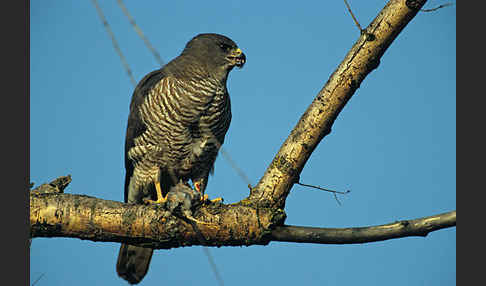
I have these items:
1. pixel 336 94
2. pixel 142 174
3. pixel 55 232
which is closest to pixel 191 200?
pixel 55 232

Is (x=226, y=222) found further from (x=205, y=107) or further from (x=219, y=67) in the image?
(x=219, y=67)

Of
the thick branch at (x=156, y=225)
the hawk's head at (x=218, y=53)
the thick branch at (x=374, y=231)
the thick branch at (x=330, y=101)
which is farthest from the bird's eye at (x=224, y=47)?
the thick branch at (x=374, y=231)

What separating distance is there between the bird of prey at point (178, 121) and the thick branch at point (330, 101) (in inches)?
49.0

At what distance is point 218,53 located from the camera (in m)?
4.57

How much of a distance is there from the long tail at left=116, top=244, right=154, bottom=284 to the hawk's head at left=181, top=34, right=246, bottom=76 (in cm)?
205

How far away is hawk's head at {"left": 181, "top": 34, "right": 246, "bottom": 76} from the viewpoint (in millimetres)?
4539

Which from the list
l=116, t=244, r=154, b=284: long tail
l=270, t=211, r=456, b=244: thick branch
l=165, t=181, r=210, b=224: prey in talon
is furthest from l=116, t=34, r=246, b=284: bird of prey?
l=270, t=211, r=456, b=244: thick branch

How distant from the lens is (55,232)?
9.47 ft

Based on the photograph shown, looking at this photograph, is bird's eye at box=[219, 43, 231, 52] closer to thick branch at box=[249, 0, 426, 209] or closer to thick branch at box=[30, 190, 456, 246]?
thick branch at box=[249, 0, 426, 209]

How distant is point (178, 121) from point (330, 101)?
65.6 inches

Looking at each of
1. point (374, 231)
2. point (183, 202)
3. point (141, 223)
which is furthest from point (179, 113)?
point (374, 231)

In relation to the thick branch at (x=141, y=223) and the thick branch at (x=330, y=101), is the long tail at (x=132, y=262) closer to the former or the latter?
the thick branch at (x=141, y=223)

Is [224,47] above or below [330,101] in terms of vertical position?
above

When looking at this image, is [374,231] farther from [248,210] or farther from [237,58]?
[237,58]
